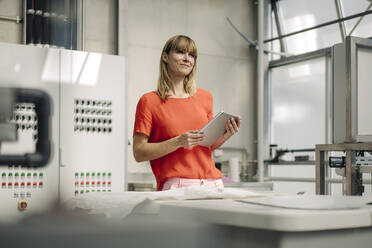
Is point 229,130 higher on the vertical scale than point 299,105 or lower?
lower

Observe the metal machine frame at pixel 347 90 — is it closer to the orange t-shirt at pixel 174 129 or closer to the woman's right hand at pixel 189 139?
the orange t-shirt at pixel 174 129

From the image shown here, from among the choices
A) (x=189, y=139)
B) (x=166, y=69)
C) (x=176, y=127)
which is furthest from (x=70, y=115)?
(x=189, y=139)

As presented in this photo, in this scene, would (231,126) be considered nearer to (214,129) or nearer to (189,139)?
(214,129)

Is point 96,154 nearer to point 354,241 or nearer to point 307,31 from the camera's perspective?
point 354,241

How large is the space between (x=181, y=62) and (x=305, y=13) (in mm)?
4081

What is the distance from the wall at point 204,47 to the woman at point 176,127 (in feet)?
9.68

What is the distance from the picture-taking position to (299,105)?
5234 mm

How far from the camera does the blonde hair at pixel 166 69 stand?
62.2 inches

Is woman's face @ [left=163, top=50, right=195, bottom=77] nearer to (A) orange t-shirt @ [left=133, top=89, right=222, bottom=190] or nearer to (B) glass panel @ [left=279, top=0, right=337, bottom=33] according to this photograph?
(A) orange t-shirt @ [left=133, top=89, right=222, bottom=190]

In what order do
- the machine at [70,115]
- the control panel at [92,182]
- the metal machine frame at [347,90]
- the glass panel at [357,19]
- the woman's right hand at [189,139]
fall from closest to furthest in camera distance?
the woman's right hand at [189,139]
the metal machine frame at [347,90]
the machine at [70,115]
the control panel at [92,182]
the glass panel at [357,19]

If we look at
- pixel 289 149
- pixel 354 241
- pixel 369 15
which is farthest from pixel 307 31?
pixel 354 241

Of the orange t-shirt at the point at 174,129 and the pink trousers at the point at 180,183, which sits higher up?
the orange t-shirt at the point at 174,129

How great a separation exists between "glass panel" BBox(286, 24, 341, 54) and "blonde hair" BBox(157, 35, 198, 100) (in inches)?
147

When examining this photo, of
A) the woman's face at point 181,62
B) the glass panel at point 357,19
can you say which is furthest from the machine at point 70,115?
the glass panel at point 357,19
